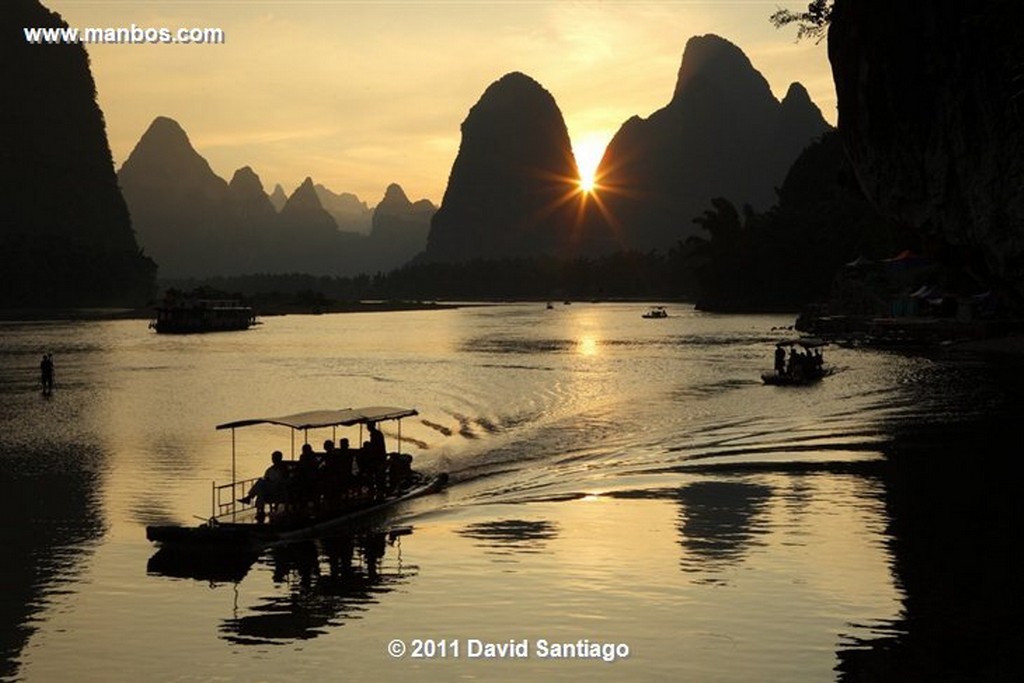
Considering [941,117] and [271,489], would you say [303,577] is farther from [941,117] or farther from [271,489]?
[941,117]

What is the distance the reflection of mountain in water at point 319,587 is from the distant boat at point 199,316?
4670 inches

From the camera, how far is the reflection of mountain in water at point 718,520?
74.5 ft

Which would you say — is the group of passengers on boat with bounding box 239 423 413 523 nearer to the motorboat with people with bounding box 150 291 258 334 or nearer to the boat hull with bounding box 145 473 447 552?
the boat hull with bounding box 145 473 447 552

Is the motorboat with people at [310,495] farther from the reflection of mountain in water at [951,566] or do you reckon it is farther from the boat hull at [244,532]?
the reflection of mountain in water at [951,566]

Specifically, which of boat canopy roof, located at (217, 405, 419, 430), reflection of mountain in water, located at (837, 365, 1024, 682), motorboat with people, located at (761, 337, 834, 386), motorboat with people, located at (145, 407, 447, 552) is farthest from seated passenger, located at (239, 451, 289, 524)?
motorboat with people, located at (761, 337, 834, 386)

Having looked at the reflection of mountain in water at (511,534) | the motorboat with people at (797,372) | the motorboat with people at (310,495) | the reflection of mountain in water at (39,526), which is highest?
the motorboat with people at (797,372)

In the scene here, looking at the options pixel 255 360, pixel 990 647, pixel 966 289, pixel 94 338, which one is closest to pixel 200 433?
pixel 990 647

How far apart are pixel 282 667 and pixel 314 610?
296 centimetres

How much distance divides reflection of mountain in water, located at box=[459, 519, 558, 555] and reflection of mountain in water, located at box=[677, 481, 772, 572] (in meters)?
2.93

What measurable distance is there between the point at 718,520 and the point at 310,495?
9.07 metres

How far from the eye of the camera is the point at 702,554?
23.0 m

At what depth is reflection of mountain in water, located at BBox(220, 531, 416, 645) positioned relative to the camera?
1859 centimetres

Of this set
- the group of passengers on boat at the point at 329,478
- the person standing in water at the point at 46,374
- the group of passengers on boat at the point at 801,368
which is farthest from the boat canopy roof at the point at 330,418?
the person standing in water at the point at 46,374

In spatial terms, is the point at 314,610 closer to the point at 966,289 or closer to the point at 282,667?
the point at 282,667
